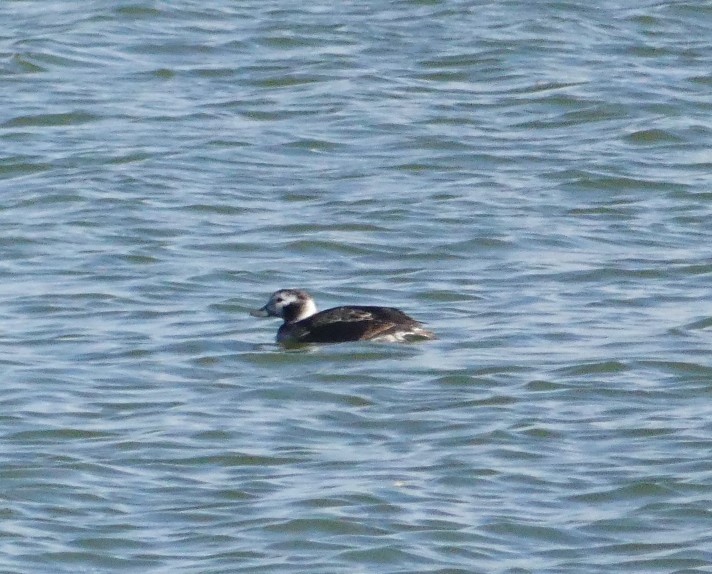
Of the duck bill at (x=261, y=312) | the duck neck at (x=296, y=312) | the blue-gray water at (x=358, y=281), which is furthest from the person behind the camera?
the duck bill at (x=261, y=312)

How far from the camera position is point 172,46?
19.7 metres

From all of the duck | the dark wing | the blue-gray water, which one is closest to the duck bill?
the duck

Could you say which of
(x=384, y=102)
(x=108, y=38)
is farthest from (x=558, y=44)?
(x=108, y=38)

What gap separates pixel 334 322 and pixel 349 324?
0.15m

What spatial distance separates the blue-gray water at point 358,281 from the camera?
27.9 feet

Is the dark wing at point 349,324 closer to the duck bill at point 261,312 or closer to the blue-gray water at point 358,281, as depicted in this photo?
the blue-gray water at point 358,281

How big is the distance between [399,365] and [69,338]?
188 cm

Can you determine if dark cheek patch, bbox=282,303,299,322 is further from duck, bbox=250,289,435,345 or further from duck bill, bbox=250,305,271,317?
duck bill, bbox=250,305,271,317

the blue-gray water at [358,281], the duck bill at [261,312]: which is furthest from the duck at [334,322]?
the blue-gray water at [358,281]

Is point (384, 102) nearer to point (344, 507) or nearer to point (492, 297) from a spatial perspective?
point (492, 297)

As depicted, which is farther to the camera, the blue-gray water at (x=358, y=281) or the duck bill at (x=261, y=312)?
the duck bill at (x=261, y=312)

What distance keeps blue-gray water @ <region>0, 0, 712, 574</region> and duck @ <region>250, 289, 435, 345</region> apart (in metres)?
0.11

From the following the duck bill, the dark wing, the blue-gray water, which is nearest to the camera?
the blue-gray water

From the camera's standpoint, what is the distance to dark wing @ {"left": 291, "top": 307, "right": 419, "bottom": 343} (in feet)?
37.3
